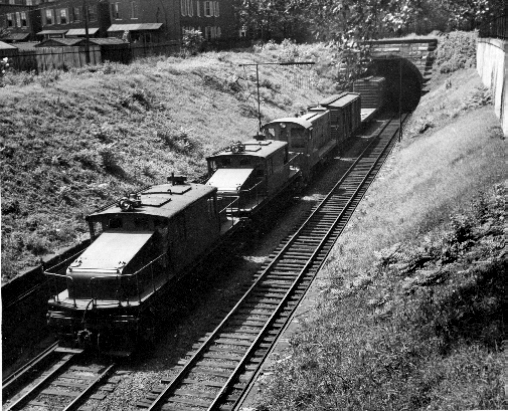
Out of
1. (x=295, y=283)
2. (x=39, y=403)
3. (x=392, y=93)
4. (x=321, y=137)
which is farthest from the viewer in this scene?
(x=392, y=93)

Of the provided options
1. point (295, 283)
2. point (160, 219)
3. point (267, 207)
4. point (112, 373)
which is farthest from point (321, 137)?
point (112, 373)

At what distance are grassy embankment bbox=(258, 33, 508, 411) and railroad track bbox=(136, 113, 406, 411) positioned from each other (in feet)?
2.57

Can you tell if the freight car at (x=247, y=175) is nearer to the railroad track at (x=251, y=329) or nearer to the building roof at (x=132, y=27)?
the railroad track at (x=251, y=329)

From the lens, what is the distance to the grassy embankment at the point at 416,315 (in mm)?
8523

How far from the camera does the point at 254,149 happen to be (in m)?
20.8

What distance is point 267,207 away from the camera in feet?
69.6

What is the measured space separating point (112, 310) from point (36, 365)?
2.00 m

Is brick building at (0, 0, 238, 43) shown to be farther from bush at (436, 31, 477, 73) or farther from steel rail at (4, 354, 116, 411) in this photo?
bush at (436, 31, 477, 73)

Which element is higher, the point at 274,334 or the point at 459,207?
the point at 459,207

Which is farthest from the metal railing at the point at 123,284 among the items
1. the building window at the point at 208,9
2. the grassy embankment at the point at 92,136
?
the building window at the point at 208,9

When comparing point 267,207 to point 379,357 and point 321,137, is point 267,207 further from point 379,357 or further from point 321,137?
point 379,357

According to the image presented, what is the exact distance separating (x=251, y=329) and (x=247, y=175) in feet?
23.0

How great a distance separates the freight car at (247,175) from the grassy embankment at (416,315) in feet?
11.2

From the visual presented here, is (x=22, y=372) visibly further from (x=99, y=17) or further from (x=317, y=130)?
(x=317, y=130)
